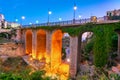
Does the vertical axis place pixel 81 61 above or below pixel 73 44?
below

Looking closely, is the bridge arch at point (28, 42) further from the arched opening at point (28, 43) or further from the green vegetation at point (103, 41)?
the green vegetation at point (103, 41)

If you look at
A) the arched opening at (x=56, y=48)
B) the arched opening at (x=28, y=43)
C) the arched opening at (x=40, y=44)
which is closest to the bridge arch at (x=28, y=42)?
the arched opening at (x=28, y=43)

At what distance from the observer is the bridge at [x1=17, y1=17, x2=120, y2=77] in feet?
84.2

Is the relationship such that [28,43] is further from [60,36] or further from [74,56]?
[74,56]

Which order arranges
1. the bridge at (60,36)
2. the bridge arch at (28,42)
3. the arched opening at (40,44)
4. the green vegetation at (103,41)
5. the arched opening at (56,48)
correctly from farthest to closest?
the bridge arch at (28,42), the arched opening at (40,44), the arched opening at (56,48), the bridge at (60,36), the green vegetation at (103,41)

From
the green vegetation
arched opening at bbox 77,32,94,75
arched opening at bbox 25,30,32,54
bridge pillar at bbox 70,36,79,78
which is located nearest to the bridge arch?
arched opening at bbox 25,30,32,54

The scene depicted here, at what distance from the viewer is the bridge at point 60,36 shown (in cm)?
2566

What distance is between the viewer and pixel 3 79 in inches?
576

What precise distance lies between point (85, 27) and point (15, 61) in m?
21.7

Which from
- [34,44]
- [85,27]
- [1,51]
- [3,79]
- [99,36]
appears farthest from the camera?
[1,51]

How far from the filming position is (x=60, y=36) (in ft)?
124

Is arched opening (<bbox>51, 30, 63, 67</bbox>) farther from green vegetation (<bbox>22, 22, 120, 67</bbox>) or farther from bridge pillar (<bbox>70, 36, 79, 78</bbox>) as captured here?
green vegetation (<bbox>22, 22, 120, 67</bbox>)

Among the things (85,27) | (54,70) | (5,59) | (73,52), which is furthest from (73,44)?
(5,59)

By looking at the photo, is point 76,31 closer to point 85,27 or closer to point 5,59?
point 85,27
